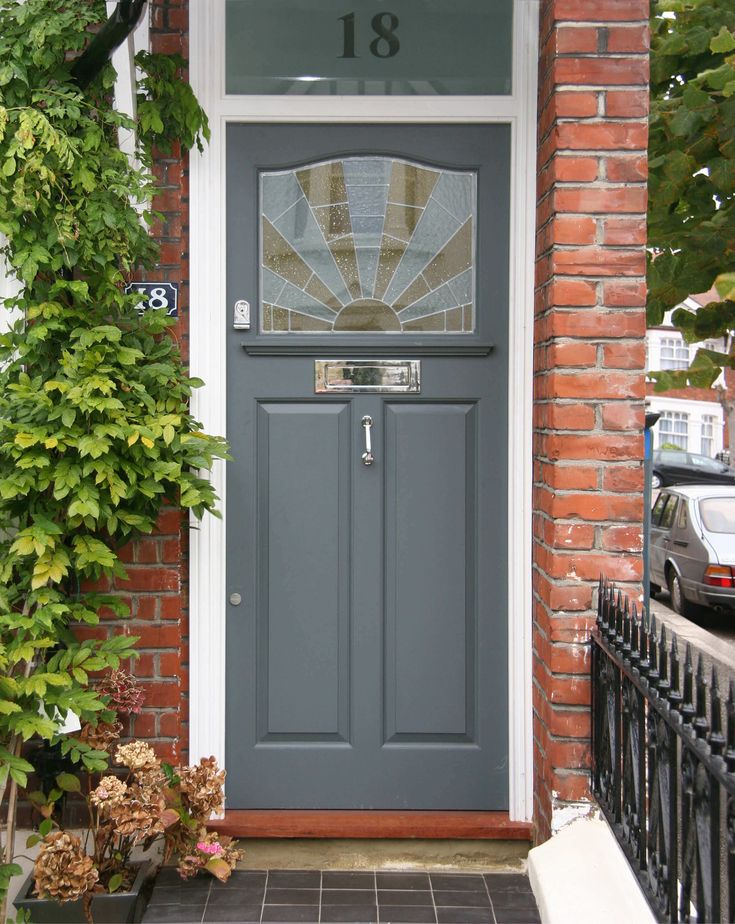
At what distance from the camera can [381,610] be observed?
3354 millimetres

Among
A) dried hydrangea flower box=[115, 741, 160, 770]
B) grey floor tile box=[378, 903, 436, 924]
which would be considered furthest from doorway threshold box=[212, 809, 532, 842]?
dried hydrangea flower box=[115, 741, 160, 770]

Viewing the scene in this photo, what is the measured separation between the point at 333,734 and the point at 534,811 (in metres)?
0.73

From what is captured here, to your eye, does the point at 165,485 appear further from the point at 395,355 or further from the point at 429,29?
the point at 429,29

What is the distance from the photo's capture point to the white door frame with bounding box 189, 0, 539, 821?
3.29 m

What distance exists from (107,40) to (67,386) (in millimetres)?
1011

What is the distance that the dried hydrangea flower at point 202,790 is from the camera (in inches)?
118

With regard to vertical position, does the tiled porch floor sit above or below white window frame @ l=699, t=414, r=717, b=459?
below

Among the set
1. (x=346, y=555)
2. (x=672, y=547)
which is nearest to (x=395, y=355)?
(x=346, y=555)

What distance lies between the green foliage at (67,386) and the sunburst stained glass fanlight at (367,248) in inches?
18.7

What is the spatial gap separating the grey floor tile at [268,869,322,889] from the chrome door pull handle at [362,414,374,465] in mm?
1375

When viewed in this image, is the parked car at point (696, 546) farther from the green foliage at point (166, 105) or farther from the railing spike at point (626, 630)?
the green foliage at point (166, 105)

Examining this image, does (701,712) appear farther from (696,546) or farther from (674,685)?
(696,546)

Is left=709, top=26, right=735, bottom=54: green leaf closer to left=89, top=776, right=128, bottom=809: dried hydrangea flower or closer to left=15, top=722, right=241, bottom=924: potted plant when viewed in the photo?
left=15, top=722, right=241, bottom=924: potted plant

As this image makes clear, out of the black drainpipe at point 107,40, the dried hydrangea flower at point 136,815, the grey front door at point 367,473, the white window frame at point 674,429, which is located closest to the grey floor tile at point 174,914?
the dried hydrangea flower at point 136,815
